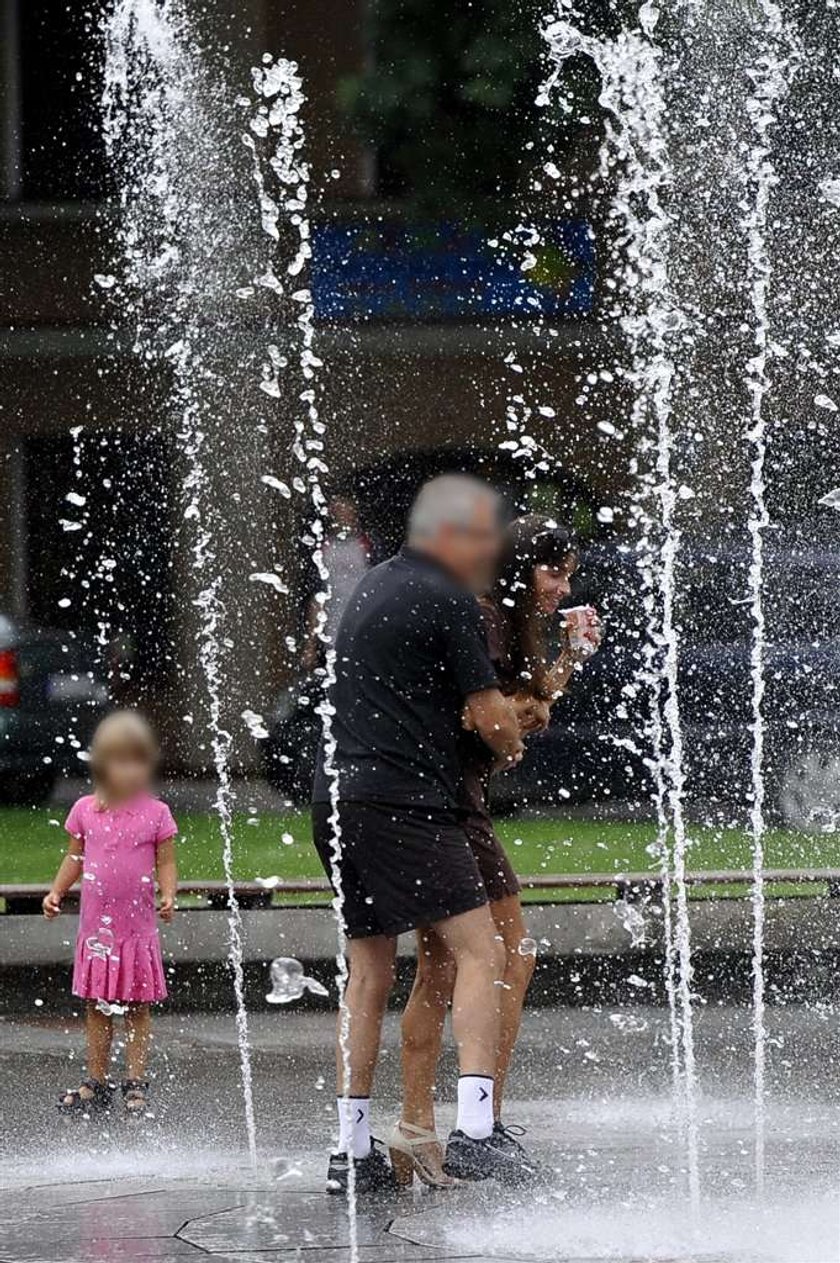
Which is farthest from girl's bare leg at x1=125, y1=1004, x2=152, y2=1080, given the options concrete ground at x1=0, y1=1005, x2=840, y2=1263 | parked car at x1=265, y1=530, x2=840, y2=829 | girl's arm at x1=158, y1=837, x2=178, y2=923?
parked car at x1=265, y1=530, x2=840, y2=829

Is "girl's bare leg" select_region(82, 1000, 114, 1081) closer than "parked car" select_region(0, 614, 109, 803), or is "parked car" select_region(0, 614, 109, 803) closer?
"girl's bare leg" select_region(82, 1000, 114, 1081)

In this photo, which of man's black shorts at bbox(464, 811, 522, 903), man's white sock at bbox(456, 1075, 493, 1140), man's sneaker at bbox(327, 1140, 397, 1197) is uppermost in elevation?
man's black shorts at bbox(464, 811, 522, 903)

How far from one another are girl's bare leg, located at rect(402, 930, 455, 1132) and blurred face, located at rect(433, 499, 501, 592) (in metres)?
0.85

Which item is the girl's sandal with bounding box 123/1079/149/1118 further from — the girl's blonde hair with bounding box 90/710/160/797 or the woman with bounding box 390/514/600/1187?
the woman with bounding box 390/514/600/1187

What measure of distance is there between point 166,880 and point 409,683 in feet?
5.47

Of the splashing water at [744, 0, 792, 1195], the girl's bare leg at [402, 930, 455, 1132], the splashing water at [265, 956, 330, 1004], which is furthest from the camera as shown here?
the splashing water at [744, 0, 792, 1195]

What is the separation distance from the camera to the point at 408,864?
206 inches

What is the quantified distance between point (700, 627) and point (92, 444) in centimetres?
607

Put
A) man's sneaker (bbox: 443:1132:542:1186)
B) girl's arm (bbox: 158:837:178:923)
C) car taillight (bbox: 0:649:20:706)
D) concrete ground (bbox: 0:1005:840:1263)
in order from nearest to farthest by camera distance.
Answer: concrete ground (bbox: 0:1005:840:1263) → man's sneaker (bbox: 443:1132:542:1186) → girl's arm (bbox: 158:837:178:923) → car taillight (bbox: 0:649:20:706)

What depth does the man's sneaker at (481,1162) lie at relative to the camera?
5176mm

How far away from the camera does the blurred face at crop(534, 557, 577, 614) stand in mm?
5637

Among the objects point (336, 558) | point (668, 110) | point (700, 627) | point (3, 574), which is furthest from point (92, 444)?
point (700, 627)

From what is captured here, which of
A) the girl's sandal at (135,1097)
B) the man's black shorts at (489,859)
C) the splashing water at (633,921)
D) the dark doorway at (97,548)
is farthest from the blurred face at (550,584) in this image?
the dark doorway at (97,548)

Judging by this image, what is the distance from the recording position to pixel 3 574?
1722 centimetres
